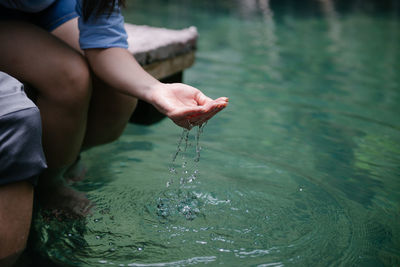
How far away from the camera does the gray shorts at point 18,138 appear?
126 centimetres

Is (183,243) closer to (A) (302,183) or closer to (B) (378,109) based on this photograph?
(A) (302,183)

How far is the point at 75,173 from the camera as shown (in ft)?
7.32

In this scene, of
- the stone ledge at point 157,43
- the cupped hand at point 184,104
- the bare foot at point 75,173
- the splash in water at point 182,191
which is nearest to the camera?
the cupped hand at point 184,104

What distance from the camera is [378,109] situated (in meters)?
3.64

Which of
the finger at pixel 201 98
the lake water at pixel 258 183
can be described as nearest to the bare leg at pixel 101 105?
the lake water at pixel 258 183

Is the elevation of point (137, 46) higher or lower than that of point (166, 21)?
higher

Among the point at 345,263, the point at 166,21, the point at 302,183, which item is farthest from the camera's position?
the point at 166,21

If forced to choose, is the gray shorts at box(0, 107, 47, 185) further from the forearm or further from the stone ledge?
the stone ledge

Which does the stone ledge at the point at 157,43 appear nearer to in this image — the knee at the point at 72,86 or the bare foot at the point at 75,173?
the bare foot at the point at 75,173

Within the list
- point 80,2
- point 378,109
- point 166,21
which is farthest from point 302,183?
point 166,21

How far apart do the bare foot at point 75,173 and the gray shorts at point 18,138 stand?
861 mm

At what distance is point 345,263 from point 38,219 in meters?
1.17

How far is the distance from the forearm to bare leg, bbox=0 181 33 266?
0.55 m

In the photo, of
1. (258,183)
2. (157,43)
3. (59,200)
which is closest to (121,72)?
(59,200)
